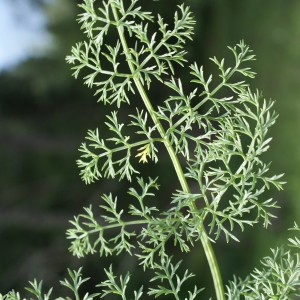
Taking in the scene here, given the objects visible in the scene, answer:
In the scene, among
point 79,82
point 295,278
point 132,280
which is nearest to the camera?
point 295,278

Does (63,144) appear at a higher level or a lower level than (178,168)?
higher

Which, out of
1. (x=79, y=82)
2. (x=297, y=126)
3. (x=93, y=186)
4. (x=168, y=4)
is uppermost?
(x=168, y=4)

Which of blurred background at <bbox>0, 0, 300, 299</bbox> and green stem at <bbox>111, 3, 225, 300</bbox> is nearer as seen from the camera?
green stem at <bbox>111, 3, 225, 300</bbox>

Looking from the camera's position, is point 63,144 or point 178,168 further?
point 63,144

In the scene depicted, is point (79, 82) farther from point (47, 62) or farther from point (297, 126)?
point (297, 126)

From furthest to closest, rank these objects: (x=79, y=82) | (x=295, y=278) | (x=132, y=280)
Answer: (x=79, y=82)
(x=132, y=280)
(x=295, y=278)

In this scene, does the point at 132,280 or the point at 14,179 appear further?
the point at 14,179

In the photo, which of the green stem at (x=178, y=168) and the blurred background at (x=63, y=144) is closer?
the green stem at (x=178, y=168)

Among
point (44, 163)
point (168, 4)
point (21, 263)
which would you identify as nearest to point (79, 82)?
point (44, 163)
